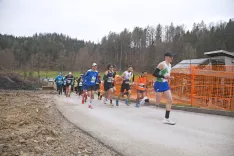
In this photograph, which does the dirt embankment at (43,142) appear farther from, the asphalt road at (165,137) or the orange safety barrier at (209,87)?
the orange safety barrier at (209,87)

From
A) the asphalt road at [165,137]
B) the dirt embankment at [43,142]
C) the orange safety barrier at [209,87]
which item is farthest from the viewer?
the orange safety barrier at [209,87]

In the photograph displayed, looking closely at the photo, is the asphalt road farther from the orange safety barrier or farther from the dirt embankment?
the orange safety barrier

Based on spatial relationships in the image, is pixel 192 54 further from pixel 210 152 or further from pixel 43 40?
pixel 43 40

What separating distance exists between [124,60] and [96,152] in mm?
73456

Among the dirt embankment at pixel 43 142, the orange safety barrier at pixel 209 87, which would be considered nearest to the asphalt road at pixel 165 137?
the dirt embankment at pixel 43 142

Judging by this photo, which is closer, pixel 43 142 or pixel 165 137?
pixel 43 142

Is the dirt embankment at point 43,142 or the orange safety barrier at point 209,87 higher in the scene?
the orange safety barrier at point 209,87

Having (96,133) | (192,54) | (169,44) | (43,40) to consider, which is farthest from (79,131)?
(43,40)

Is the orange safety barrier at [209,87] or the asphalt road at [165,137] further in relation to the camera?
the orange safety barrier at [209,87]

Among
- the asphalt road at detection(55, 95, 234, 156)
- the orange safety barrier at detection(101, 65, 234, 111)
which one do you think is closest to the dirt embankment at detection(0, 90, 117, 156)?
the asphalt road at detection(55, 95, 234, 156)

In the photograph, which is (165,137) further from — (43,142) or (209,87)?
(209,87)

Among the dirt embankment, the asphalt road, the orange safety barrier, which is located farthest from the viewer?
the orange safety barrier

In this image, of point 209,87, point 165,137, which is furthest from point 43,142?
point 209,87

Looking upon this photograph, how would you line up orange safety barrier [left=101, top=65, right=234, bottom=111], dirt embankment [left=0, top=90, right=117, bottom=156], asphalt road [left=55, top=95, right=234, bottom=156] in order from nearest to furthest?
1. dirt embankment [left=0, top=90, right=117, bottom=156]
2. asphalt road [left=55, top=95, right=234, bottom=156]
3. orange safety barrier [left=101, top=65, right=234, bottom=111]
